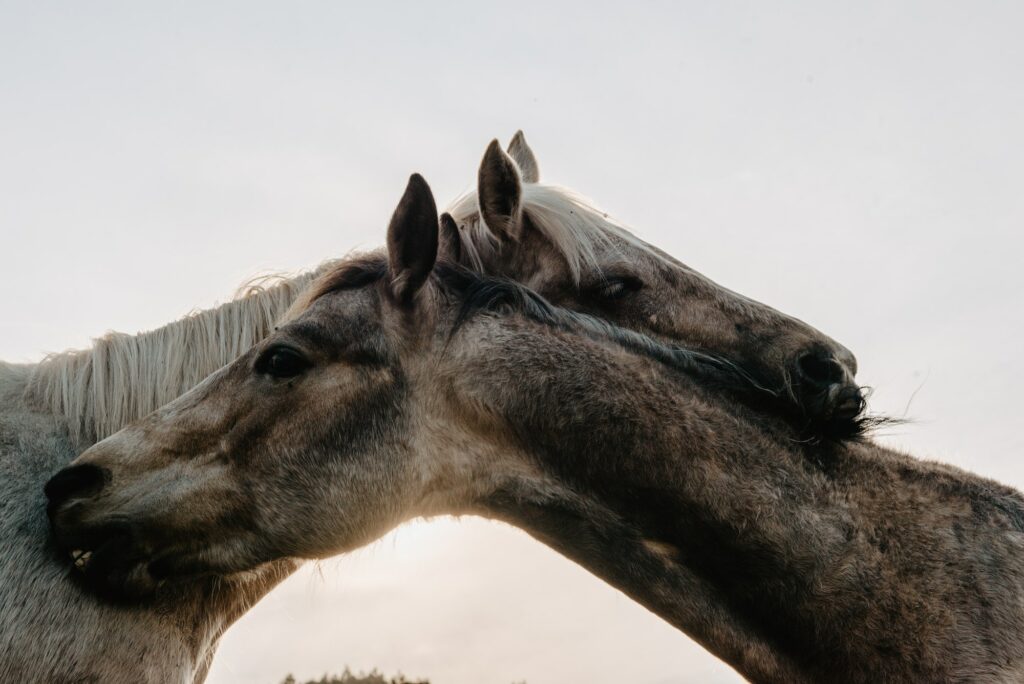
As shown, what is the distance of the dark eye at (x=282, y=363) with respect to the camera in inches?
179

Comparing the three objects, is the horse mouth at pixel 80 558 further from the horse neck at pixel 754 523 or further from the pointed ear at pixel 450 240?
the pointed ear at pixel 450 240

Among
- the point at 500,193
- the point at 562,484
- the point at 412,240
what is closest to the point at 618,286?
the point at 500,193

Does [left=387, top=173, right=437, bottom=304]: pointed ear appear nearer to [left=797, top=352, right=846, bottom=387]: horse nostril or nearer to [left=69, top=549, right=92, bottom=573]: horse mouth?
[left=69, top=549, right=92, bottom=573]: horse mouth

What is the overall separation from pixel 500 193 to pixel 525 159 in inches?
82.5

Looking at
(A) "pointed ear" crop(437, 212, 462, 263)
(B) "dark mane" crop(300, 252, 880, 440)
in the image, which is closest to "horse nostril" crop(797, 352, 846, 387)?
(B) "dark mane" crop(300, 252, 880, 440)

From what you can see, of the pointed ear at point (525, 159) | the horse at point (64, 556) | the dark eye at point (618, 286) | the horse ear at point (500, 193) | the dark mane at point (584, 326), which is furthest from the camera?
the pointed ear at point (525, 159)

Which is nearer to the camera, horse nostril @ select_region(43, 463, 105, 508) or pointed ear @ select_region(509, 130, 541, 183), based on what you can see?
horse nostril @ select_region(43, 463, 105, 508)

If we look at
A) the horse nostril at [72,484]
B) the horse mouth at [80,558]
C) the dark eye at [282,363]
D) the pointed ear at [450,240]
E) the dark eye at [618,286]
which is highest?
the pointed ear at [450,240]

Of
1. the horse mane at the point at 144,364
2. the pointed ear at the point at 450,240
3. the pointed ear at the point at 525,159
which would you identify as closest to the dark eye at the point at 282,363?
the horse mane at the point at 144,364

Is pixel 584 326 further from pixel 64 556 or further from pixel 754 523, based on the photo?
pixel 64 556

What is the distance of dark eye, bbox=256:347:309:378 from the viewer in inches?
179

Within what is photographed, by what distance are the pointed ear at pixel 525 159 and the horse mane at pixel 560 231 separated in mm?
1429

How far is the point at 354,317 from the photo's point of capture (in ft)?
15.3

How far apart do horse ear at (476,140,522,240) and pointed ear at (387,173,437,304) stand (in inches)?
44.2
